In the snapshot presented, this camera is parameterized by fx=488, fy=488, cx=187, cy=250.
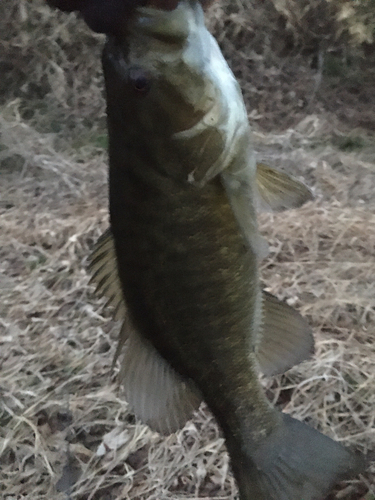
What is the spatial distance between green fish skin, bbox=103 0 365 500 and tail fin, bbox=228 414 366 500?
0.14m

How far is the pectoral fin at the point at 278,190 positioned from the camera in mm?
808

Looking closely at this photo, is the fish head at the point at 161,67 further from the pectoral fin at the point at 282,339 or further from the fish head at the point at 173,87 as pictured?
the pectoral fin at the point at 282,339

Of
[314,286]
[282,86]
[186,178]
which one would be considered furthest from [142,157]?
[282,86]

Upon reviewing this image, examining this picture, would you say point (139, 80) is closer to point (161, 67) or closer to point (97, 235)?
point (161, 67)

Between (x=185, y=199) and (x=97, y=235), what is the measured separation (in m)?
1.65

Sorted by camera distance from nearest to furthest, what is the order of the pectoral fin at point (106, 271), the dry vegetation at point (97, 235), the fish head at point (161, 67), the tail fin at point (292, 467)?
the fish head at point (161, 67) < the pectoral fin at point (106, 271) < the tail fin at point (292, 467) < the dry vegetation at point (97, 235)

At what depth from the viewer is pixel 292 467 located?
933 mm

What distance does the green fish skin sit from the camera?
63 cm

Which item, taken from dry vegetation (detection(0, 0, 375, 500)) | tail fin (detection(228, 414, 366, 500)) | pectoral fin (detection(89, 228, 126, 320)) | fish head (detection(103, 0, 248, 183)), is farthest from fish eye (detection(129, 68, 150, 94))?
dry vegetation (detection(0, 0, 375, 500))

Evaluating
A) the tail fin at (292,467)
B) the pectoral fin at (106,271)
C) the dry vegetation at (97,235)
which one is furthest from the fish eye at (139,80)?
the dry vegetation at (97,235)

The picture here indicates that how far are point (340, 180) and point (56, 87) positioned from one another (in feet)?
6.29

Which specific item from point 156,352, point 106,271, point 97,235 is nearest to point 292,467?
point 156,352

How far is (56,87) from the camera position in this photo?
321cm

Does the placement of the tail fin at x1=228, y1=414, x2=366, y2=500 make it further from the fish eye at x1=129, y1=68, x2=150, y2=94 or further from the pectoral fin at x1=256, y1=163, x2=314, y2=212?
the fish eye at x1=129, y1=68, x2=150, y2=94
